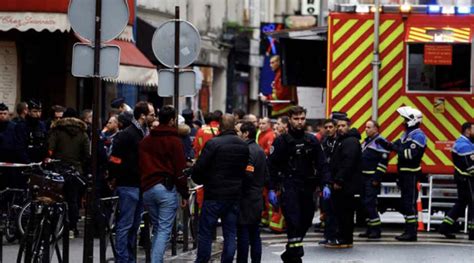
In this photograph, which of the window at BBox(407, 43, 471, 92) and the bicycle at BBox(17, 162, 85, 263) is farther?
the window at BBox(407, 43, 471, 92)

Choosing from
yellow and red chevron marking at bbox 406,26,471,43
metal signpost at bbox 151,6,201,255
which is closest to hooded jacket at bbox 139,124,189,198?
metal signpost at bbox 151,6,201,255

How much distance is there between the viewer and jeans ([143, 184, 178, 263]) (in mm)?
15203

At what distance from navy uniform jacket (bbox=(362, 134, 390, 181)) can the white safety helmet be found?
0.58 metres

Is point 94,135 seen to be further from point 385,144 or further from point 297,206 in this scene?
point 385,144

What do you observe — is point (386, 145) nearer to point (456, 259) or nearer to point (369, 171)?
point (369, 171)

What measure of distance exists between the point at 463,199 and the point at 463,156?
75 cm

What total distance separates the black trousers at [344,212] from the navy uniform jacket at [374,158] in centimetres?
199

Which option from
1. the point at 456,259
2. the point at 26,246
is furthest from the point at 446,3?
the point at 26,246

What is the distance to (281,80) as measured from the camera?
24.8m

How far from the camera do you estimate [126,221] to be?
1582 centimetres

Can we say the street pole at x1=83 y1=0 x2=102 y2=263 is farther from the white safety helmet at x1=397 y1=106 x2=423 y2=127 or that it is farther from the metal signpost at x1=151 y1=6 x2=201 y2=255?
the white safety helmet at x1=397 y1=106 x2=423 y2=127


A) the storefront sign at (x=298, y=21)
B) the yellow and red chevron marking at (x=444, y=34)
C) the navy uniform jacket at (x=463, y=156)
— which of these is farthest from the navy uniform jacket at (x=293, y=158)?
the storefront sign at (x=298, y=21)

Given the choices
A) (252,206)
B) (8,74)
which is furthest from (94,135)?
(8,74)

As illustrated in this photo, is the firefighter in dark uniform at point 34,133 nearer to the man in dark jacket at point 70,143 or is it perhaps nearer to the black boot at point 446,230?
the man in dark jacket at point 70,143
